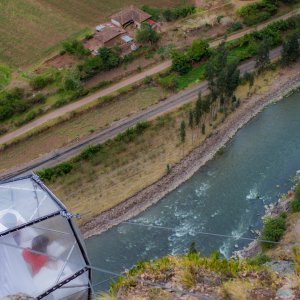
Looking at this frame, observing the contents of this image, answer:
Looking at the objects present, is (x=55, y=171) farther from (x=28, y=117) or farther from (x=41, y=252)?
(x=41, y=252)

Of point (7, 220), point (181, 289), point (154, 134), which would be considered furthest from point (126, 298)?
point (154, 134)

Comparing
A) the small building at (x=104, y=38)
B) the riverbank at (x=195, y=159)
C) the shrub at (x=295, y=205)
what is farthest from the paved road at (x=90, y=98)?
the shrub at (x=295, y=205)

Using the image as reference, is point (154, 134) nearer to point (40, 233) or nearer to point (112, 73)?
point (112, 73)

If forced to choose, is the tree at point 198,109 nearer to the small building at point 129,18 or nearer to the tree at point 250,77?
the tree at point 250,77

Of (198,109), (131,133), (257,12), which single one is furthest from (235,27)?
(131,133)

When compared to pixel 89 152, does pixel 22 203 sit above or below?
above
